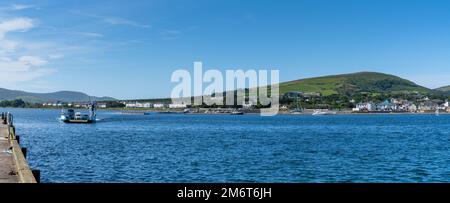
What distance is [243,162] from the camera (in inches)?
1651

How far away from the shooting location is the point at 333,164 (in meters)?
41.6
